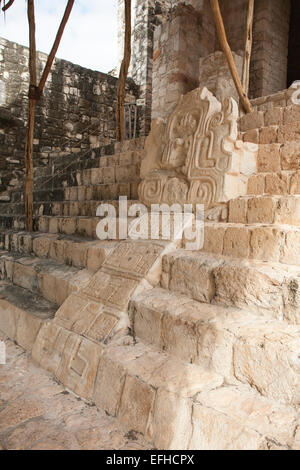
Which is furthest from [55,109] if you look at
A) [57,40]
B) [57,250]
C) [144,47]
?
[57,250]

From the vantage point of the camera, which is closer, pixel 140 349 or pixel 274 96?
pixel 140 349

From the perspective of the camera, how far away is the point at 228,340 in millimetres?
1591

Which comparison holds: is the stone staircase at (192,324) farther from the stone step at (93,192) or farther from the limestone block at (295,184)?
the stone step at (93,192)

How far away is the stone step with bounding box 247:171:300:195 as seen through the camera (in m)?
2.49

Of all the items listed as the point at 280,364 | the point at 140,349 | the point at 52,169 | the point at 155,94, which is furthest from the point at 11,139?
the point at 280,364

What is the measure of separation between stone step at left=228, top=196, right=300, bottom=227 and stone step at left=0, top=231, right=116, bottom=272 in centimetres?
114

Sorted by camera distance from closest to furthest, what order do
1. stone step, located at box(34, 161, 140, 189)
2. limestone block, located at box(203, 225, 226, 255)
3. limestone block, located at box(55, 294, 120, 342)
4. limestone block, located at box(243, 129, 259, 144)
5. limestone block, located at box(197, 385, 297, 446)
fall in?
limestone block, located at box(197, 385, 297, 446), limestone block, located at box(55, 294, 120, 342), limestone block, located at box(203, 225, 226, 255), limestone block, located at box(243, 129, 259, 144), stone step, located at box(34, 161, 140, 189)

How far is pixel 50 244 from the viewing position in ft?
11.9

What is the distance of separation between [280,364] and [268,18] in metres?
9.69

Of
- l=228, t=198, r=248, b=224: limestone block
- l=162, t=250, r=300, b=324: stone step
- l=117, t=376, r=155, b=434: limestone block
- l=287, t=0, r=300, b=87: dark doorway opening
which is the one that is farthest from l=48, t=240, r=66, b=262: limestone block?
l=287, t=0, r=300, b=87: dark doorway opening

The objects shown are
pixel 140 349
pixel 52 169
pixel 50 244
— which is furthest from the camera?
pixel 52 169

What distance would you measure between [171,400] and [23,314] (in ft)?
5.63

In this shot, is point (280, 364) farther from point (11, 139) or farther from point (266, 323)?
point (11, 139)

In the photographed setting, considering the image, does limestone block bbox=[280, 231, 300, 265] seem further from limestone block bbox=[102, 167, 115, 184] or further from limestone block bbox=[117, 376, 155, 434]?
limestone block bbox=[102, 167, 115, 184]
